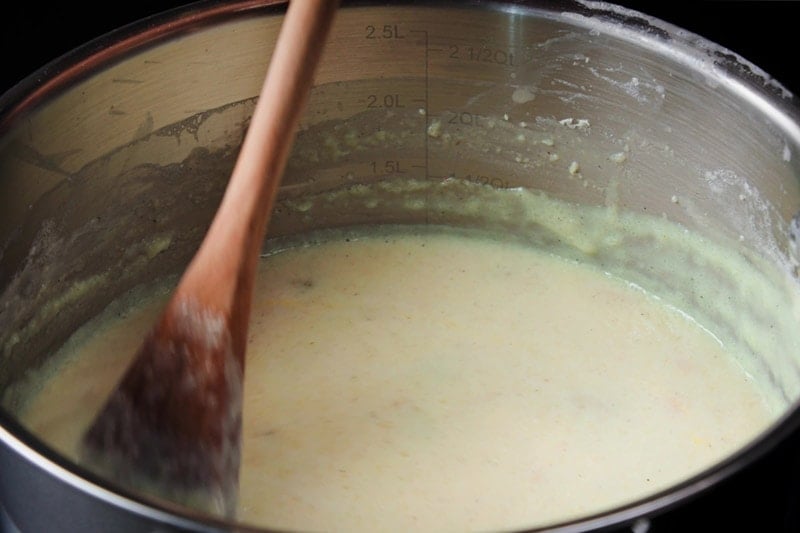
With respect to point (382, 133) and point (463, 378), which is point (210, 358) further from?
point (382, 133)

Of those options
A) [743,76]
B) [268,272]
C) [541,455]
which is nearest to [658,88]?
[743,76]

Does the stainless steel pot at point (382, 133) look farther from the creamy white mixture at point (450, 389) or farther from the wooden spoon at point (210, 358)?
the wooden spoon at point (210, 358)

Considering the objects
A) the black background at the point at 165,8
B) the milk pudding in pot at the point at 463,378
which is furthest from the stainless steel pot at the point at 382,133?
the black background at the point at 165,8

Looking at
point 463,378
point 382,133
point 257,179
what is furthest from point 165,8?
point 463,378

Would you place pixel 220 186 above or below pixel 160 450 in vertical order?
above

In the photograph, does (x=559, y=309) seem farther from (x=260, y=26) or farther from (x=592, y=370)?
(x=260, y=26)
